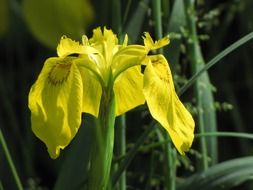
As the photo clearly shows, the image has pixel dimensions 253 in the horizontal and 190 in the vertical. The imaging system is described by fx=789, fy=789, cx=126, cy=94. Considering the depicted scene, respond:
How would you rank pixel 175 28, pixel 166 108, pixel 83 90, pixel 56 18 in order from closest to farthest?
1. pixel 166 108
2. pixel 83 90
3. pixel 175 28
4. pixel 56 18

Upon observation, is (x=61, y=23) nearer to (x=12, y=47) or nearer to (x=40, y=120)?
(x=12, y=47)

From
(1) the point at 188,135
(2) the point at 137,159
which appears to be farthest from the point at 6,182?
(1) the point at 188,135

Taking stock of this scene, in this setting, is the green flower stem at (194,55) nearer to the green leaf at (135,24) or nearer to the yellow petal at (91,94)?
the green leaf at (135,24)

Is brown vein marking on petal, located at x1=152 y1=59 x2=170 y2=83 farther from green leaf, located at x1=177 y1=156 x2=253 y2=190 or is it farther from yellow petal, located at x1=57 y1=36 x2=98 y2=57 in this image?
green leaf, located at x1=177 y1=156 x2=253 y2=190

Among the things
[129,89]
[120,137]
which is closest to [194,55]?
[120,137]

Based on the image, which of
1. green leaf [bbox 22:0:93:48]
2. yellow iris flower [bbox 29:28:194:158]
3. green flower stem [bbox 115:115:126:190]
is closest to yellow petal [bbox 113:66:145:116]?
yellow iris flower [bbox 29:28:194:158]

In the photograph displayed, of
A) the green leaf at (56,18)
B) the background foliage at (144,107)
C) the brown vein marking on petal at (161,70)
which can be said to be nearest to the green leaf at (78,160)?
the background foliage at (144,107)

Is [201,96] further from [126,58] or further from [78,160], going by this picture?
[126,58]
